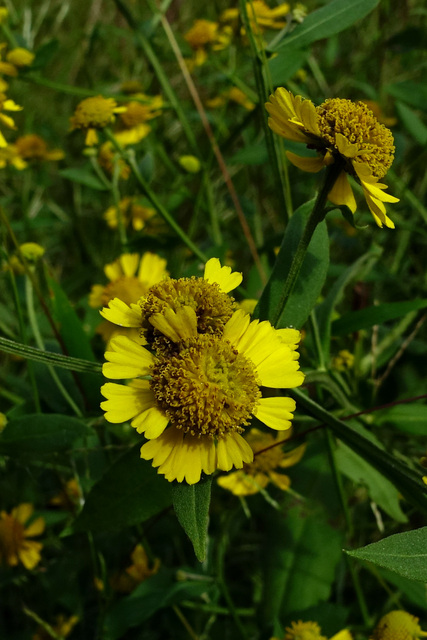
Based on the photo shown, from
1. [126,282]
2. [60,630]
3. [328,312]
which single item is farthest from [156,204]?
[60,630]

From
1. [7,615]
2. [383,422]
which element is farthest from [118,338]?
[7,615]

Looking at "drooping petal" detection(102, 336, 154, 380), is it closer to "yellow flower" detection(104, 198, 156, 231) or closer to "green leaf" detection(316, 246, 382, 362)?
"green leaf" detection(316, 246, 382, 362)

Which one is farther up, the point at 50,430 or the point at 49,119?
the point at 50,430

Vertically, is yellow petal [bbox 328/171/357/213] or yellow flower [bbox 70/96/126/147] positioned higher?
yellow petal [bbox 328/171/357/213]

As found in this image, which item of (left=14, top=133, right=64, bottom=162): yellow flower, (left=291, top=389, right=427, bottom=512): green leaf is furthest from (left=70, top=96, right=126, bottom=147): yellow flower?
(left=291, top=389, right=427, bottom=512): green leaf

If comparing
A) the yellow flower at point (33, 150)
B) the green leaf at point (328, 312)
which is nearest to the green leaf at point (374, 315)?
the green leaf at point (328, 312)

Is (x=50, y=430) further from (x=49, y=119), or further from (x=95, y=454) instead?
(x=49, y=119)

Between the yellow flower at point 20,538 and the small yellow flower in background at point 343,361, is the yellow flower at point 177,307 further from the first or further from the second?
the yellow flower at point 20,538
